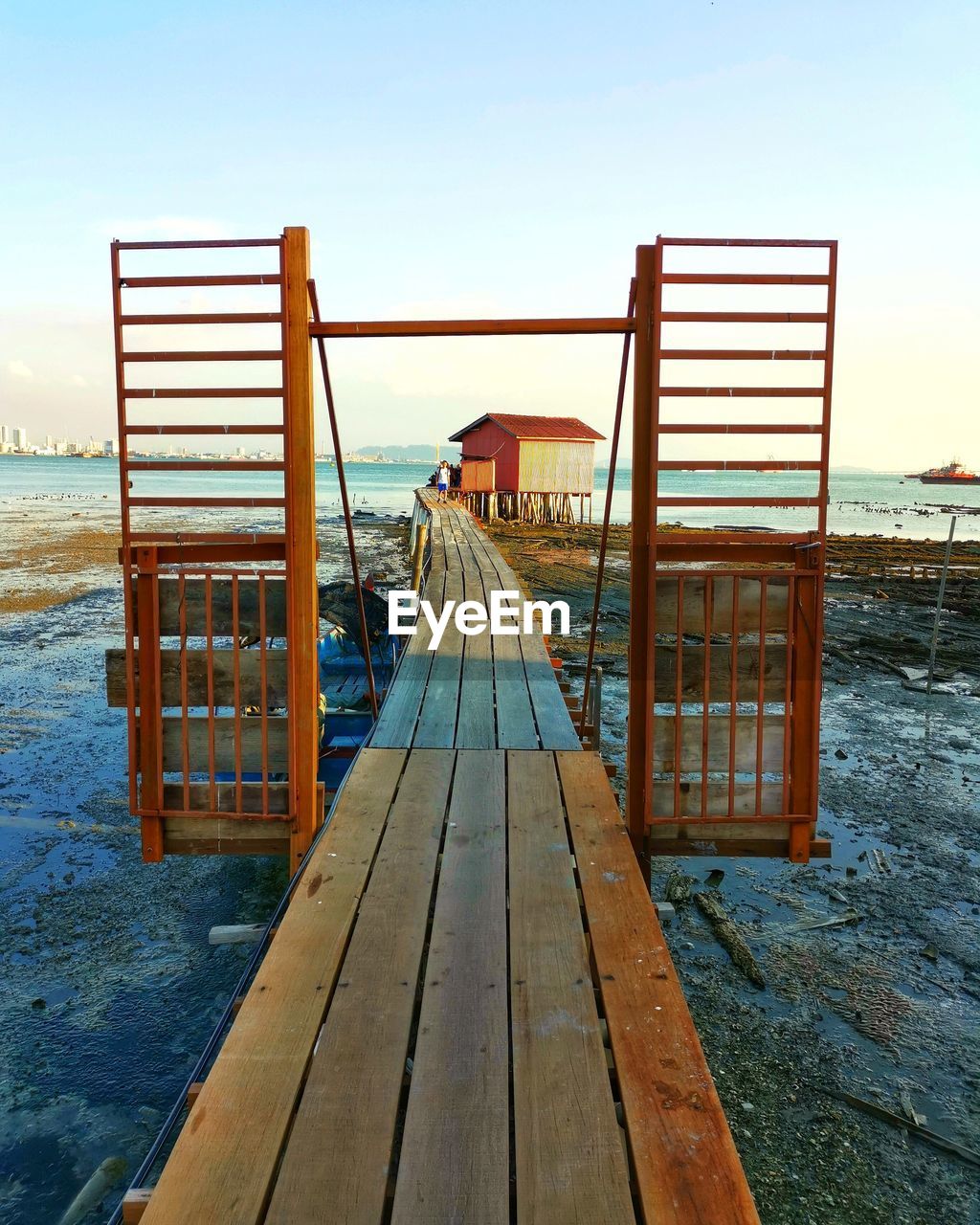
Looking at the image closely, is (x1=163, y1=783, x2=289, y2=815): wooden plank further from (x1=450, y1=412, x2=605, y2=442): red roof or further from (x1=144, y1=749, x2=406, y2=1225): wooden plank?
(x1=450, y1=412, x2=605, y2=442): red roof

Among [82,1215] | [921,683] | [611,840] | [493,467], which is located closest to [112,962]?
[82,1215]

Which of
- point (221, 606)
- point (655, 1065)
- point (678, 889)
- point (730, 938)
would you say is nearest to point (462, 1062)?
point (655, 1065)

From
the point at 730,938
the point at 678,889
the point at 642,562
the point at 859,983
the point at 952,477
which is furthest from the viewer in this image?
the point at 952,477

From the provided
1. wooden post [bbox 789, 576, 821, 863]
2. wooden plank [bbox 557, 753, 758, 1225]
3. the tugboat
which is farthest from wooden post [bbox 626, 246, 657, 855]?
the tugboat

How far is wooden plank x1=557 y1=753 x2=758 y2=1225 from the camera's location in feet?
6.64

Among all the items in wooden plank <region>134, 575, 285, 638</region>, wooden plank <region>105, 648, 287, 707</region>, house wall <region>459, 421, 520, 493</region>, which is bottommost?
wooden plank <region>105, 648, 287, 707</region>

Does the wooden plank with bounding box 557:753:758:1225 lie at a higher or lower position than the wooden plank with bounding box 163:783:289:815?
lower

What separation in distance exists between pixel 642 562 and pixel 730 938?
3144 millimetres

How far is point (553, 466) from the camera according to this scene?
42688 millimetres

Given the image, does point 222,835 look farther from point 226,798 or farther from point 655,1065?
point 655,1065

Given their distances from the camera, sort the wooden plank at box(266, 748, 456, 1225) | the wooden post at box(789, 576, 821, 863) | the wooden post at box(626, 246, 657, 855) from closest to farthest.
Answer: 1. the wooden plank at box(266, 748, 456, 1225)
2. the wooden post at box(626, 246, 657, 855)
3. the wooden post at box(789, 576, 821, 863)

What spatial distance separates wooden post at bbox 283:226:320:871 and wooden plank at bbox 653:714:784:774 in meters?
1.67

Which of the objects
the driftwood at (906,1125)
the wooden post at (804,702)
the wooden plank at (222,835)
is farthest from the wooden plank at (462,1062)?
the driftwood at (906,1125)

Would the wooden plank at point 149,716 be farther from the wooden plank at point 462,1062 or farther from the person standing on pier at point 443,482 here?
the person standing on pier at point 443,482
